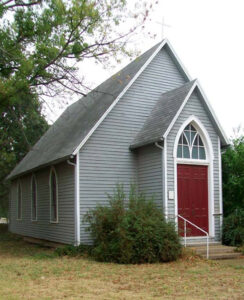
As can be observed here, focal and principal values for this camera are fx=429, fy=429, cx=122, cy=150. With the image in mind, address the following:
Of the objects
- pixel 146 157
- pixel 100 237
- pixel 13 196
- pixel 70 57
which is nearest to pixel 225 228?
pixel 146 157

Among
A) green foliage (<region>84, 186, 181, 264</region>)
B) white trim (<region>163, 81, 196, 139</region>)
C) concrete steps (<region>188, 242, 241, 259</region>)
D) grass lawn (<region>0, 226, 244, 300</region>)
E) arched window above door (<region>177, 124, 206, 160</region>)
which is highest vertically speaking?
white trim (<region>163, 81, 196, 139</region>)

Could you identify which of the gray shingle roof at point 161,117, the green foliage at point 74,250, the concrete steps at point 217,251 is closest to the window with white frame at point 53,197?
the green foliage at point 74,250

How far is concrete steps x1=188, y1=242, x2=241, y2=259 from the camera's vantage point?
1337 centimetres

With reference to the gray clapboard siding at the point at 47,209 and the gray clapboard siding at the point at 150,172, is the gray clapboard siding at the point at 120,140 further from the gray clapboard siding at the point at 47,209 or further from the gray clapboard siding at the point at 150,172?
the gray clapboard siding at the point at 47,209

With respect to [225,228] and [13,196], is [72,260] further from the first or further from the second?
[13,196]

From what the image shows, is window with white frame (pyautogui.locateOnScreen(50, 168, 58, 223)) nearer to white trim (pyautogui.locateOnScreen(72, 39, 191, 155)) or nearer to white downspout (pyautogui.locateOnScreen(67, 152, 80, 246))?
white downspout (pyautogui.locateOnScreen(67, 152, 80, 246))

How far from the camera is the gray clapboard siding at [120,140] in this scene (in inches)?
601

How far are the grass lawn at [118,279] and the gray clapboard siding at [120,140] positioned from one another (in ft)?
10.5

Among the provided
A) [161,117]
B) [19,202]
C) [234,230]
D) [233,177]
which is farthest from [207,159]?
[19,202]

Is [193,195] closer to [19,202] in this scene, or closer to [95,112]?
[95,112]

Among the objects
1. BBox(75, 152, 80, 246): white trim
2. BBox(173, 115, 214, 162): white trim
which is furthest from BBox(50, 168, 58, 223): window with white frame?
BBox(173, 115, 214, 162): white trim

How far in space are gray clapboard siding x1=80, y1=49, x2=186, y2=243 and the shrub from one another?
3736mm

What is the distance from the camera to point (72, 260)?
42.0 ft

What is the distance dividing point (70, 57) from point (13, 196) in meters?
13.9
